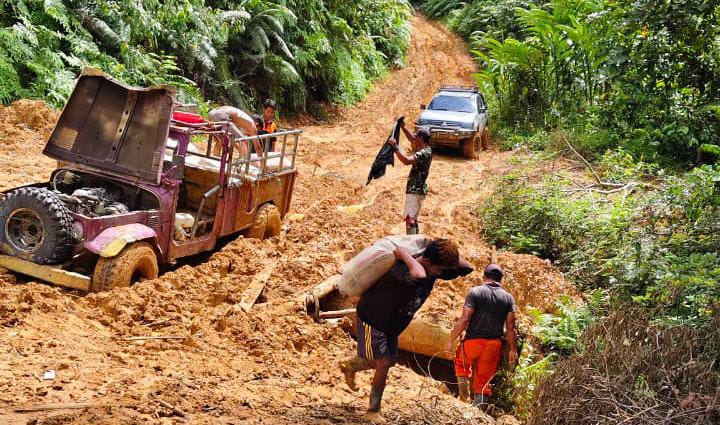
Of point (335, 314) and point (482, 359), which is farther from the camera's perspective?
point (335, 314)

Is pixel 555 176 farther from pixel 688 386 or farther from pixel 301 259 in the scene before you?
pixel 688 386

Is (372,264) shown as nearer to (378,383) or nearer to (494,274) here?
(378,383)

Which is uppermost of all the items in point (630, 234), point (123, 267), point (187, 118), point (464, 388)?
point (187, 118)

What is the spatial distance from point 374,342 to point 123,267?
114 inches

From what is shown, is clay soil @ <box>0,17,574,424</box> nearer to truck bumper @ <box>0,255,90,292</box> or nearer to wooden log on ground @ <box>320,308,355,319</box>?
truck bumper @ <box>0,255,90,292</box>

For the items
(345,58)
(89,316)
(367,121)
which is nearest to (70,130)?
(89,316)

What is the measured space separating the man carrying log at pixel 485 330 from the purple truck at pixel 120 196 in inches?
126

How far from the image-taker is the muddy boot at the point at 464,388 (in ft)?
21.2

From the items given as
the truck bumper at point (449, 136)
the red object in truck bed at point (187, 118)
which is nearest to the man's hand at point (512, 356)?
the red object in truck bed at point (187, 118)

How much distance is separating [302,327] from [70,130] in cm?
339

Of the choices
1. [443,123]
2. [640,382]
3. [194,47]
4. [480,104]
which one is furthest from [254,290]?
[480,104]

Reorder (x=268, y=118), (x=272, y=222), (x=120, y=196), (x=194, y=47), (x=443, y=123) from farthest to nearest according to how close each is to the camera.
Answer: (x=443, y=123) < (x=194, y=47) < (x=268, y=118) < (x=272, y=222) < (x=120, y=196)

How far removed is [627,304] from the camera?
693cm

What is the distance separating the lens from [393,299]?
4875 mm
